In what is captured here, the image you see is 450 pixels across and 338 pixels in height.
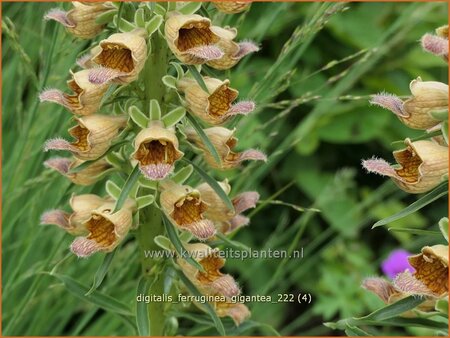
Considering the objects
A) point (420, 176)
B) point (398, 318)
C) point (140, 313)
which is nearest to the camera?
point (420, 176)

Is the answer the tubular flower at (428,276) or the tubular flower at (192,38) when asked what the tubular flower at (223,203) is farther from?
the tubular flower at (428,276)

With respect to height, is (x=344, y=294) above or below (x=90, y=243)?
below

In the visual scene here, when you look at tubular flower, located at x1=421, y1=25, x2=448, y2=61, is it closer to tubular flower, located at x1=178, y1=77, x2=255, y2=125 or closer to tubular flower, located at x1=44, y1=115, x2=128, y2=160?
tubular flower, located at x1=178, y1=77, x2=255, y2=125

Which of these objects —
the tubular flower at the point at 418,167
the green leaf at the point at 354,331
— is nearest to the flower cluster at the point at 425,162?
the tubular flower at the point at 418,167

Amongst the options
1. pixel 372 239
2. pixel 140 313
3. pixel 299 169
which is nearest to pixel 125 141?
pixel 140 313

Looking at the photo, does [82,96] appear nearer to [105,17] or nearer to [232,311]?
[105,17]

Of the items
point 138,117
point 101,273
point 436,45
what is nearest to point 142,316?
point 101,273

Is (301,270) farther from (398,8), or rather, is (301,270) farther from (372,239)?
(398,8)
